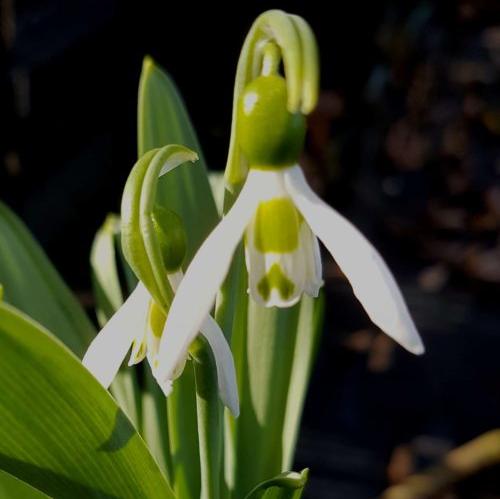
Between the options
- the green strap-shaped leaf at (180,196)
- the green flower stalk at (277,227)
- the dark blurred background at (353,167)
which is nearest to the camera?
the green flower stalk at (277,227)

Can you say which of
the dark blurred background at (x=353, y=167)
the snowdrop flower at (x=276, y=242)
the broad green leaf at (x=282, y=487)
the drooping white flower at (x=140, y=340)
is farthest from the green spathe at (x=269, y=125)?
the dark blurred background at (x=353, y=167)

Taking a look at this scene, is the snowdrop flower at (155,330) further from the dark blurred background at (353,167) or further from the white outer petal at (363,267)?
the dark blurred background at (353,167)

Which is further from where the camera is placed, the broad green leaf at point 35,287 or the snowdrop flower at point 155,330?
the broad green leaf at point 35,287

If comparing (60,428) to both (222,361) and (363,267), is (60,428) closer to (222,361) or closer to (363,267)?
(222,361)

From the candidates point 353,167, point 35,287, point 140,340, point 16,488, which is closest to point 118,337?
point 140,340

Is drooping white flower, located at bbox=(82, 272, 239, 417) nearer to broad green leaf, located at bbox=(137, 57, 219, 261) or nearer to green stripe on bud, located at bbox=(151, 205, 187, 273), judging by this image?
green stripe on bud, located at bbox=(151, 205, 187, 273)

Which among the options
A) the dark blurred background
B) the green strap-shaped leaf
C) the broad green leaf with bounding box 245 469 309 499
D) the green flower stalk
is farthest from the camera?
the dark blurred background

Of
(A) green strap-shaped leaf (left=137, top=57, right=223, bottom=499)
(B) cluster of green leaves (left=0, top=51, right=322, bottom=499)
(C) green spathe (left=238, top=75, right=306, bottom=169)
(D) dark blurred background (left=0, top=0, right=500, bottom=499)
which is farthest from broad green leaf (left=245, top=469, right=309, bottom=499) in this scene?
(D) dark blurred background (left=0, top=0, right=500, bottom=499)
